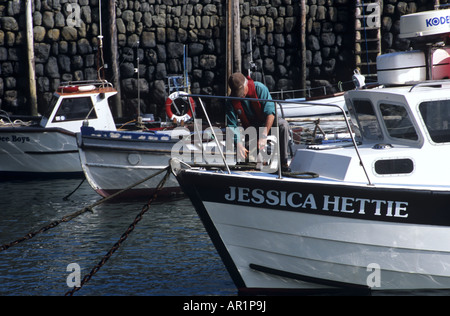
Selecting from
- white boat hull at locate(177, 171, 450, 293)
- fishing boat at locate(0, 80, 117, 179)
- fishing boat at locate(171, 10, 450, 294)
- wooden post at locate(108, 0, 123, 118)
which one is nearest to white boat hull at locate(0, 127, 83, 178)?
fishing boat at locate(0, 80, 117, 179)

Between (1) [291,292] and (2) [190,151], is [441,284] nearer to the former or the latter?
(1) [291,292]

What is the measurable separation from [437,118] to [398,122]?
40 centimetres

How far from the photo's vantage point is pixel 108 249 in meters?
10.0

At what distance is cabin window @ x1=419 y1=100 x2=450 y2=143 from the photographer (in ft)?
23.1

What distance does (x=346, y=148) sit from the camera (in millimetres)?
7453

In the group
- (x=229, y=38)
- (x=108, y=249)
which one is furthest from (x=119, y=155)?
(x=229, y=38)

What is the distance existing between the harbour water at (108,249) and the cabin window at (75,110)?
7.95 feet

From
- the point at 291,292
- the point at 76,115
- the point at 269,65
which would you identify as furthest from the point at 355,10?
the point at 291,292

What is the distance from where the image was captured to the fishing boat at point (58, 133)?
51.1 feet

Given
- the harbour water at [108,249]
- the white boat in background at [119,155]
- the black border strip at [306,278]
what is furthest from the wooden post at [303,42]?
the black border strip at [306,278]

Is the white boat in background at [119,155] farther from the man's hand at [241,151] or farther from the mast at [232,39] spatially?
the man's hand at [241,151]

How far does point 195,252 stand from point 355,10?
41.7 ft

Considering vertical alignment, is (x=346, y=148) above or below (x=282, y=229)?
above

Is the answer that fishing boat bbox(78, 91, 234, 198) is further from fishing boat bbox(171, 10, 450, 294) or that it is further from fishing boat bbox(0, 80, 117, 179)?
fishing boat bbox(171, 10, 450, 294)
